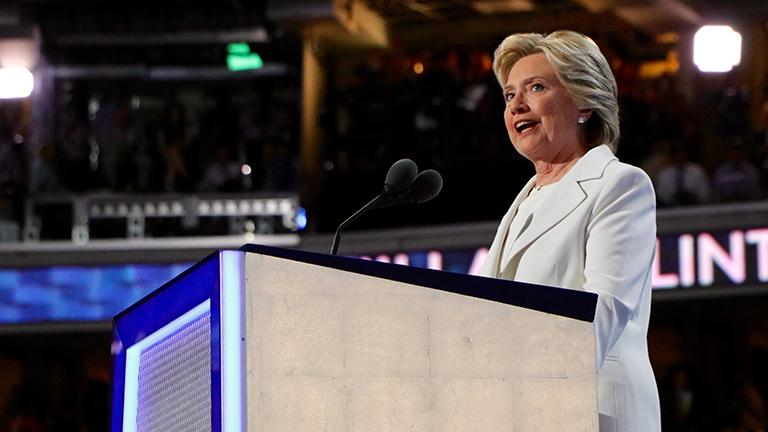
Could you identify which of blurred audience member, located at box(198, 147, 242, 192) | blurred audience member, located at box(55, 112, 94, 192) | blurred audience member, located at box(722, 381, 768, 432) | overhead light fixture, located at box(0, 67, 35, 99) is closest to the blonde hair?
blurred audience member, located at box(722, 381, 768, 432)

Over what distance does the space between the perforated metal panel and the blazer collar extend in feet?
2.09

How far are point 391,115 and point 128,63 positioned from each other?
6.89 m

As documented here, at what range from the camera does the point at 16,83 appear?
13938 mm

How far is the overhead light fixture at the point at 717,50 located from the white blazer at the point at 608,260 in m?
9.37

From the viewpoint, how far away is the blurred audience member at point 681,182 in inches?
425

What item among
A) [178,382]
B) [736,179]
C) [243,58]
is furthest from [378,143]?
[178,382]

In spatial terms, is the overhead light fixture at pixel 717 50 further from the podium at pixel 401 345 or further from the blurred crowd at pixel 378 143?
the podium at pixel 401 345

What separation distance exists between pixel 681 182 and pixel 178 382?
348 inches

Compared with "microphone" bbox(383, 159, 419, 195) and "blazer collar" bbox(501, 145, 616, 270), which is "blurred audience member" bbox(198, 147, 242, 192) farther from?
"blazer collar" bbox(501, 145, 616, 270)

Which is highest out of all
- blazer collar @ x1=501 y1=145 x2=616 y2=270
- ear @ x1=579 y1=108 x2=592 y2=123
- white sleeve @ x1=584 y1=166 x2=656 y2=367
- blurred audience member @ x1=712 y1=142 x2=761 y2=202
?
blurred audience member @ x1=712 y1=142 x2=761 y2=202

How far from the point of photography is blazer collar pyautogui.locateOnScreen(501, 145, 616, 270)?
267 cm

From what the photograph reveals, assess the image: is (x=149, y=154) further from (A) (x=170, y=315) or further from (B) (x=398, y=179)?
(A) (x=170, y=315)

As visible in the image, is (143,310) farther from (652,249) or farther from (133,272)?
(133,272)

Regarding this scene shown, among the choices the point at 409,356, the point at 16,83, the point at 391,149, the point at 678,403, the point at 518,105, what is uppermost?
the point at 16,83
